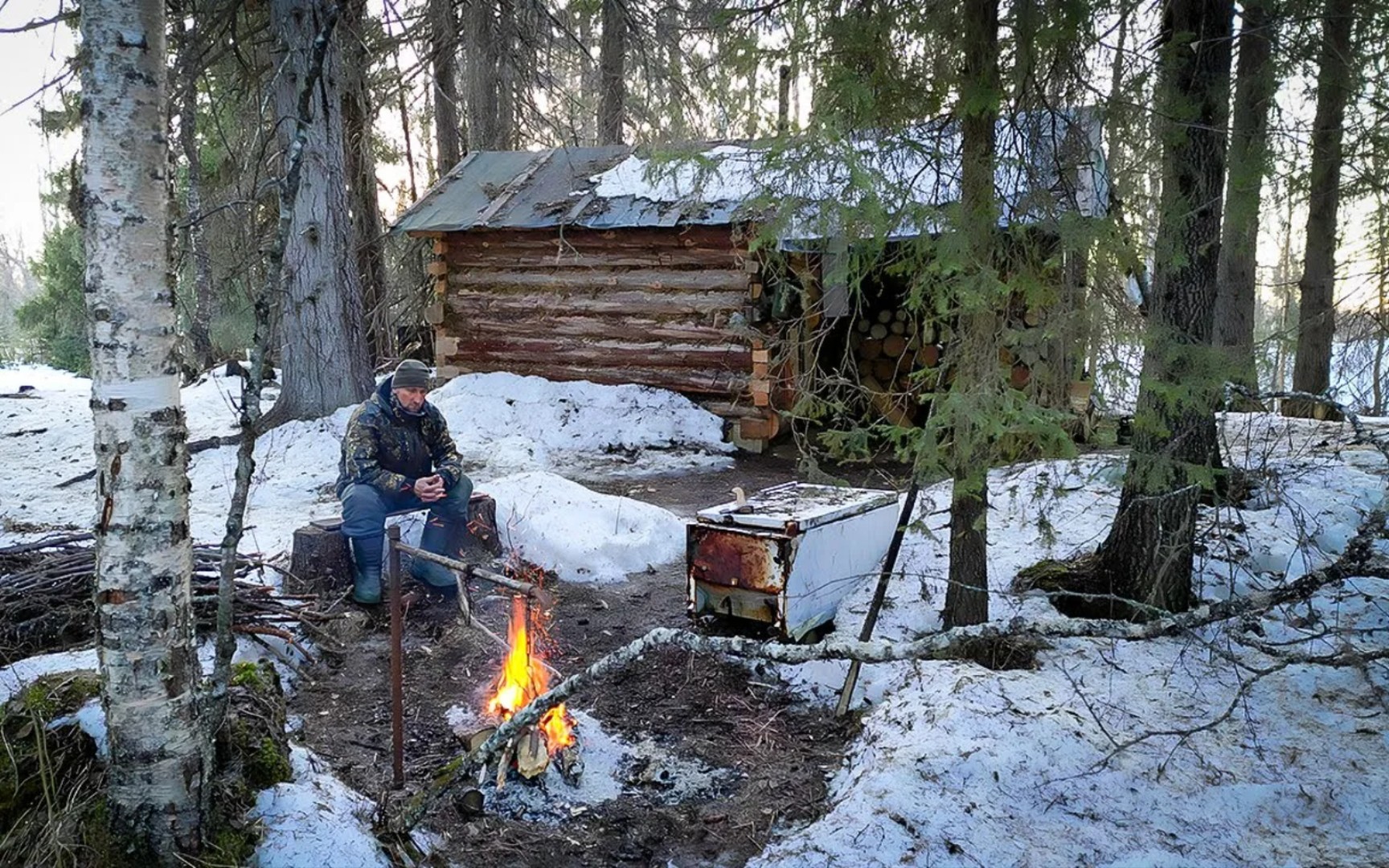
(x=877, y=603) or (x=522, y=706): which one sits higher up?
(x=877, y=603)

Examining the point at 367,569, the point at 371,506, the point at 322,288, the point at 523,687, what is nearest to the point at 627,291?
the point at 322,288

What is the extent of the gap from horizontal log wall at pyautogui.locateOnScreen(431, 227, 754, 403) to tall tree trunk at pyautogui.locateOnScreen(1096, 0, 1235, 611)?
634cm

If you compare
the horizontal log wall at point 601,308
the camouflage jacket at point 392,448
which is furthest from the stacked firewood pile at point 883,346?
the camouflage jacket at point 392,448

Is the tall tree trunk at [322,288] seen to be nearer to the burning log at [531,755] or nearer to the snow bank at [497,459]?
the snow bank at [497,459]

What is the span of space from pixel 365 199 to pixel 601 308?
16.7ft

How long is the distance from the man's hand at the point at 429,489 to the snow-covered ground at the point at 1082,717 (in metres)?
1.01

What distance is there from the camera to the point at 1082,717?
161 inches

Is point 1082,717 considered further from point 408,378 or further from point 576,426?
point 576,426

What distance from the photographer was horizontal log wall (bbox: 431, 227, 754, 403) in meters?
11.2

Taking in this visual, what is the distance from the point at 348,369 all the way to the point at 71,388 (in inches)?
327

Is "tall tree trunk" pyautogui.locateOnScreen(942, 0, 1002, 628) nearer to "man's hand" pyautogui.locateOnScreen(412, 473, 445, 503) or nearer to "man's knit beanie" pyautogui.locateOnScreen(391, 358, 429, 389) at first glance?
"man's hand" pyautogui.locateOnScreen(412, 473, 445, 503)

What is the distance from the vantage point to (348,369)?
1062cm

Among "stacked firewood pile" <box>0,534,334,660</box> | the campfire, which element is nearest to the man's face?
"stacked firewood pile" <box>0,534,334,660</box>

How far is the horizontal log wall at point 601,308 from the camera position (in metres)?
11.2
